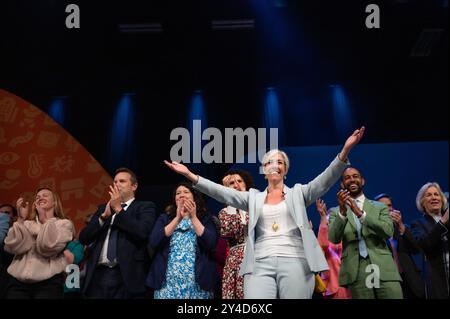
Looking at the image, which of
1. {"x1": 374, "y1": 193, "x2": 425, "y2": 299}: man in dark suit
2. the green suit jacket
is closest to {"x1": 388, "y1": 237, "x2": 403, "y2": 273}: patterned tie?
{"x1": 374, "y1": 193, "x2": 425, "y2": 299}: man in dark suit

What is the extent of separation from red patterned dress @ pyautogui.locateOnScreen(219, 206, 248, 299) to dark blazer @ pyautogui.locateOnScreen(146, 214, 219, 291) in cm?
11

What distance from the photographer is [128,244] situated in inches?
152

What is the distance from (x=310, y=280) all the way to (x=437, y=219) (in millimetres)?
1327

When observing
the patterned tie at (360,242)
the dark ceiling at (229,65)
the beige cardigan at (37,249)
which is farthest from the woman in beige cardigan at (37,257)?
the dark ceiling at (229,65)

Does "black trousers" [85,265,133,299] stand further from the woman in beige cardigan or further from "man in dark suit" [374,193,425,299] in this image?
"man in dark suit" [374,193,425,299]

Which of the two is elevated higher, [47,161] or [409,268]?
[47,161]

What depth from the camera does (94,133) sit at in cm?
612

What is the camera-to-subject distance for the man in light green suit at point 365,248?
3.62 m

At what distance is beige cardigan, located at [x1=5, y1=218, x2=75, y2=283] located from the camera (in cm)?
379

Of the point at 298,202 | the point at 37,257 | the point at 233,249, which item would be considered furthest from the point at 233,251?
the point at 37,257

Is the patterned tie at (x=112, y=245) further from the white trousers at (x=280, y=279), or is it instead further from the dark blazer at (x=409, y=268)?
the dark blazer at (x=409, y=268)

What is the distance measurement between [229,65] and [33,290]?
10.5ft

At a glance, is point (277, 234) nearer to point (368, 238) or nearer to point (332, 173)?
point (332, 173)

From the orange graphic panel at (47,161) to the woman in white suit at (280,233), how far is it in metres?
2.94
